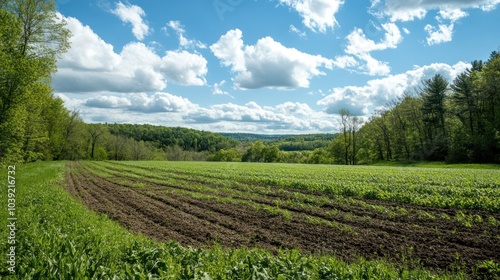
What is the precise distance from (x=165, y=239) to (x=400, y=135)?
74.5 meters

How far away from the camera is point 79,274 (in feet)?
13.9

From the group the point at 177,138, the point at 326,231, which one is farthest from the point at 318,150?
the point at 326,231

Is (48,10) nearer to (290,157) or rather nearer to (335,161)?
(335,161)

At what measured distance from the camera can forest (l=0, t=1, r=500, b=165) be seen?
23.8 meters

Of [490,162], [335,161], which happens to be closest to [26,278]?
[490,162]

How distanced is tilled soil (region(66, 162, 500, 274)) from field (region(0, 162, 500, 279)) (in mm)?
36

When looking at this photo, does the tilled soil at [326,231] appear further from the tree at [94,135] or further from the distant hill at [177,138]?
the distant hill at [177,138]

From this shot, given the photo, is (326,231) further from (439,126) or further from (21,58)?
(439,126)

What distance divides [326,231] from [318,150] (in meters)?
101

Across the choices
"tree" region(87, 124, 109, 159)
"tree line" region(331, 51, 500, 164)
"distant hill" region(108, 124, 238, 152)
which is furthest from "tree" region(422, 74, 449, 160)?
"distant hill" region(108, 124, 238, 152)

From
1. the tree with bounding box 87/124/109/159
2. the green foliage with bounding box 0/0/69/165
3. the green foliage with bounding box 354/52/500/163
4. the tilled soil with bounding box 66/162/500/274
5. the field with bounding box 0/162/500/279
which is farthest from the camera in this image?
the tree with bounding box 87/124/109/159

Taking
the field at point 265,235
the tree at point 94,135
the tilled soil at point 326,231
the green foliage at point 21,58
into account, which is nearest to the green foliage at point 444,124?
the field at point 265,235

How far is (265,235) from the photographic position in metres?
9.80

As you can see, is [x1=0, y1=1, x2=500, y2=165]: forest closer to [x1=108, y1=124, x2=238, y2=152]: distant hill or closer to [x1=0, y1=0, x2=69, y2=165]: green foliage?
[x1=0, y1=0, x2=69, y2=165]: green foliage
